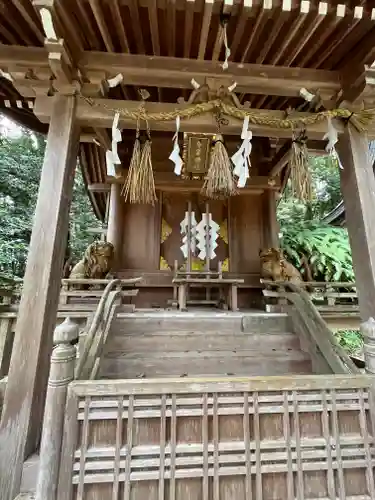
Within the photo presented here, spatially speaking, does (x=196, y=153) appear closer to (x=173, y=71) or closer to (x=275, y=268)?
(x=173, y=71)

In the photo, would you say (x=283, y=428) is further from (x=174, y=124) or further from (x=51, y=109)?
(x=51, y=109)

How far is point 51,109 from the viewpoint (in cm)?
273

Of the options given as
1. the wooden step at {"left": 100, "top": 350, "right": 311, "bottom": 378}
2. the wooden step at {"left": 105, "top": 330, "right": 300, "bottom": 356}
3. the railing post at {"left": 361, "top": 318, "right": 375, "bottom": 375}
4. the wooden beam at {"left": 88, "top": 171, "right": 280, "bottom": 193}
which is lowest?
the wooden step at {"left": 100, "top": 350, "right": 311, "bottom": 378}

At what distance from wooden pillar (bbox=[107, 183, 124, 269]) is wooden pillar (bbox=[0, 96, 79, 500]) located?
3310mm

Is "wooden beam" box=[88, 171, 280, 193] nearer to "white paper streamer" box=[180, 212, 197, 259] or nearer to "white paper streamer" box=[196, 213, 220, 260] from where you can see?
"white paper streamer" box=[180, 212, 197, 259]

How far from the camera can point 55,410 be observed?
1.77 metres

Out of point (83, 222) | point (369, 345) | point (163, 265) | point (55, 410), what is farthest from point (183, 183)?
point (83, 222)

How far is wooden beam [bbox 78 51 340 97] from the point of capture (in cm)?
286

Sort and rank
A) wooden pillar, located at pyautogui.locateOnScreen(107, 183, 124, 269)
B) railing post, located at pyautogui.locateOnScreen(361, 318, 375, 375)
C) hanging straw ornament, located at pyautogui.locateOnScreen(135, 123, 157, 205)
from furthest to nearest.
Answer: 1. wooden pillar, located at pyautogui.locateOnScreen(107, 183, 124, 269)
2. hanging straw ornament, located at pyautogui.locateOnScreen(135, 123, 157, 205)
3. railing post, located at pyautogui.locateOnScreen(361, 318, 375, 375)

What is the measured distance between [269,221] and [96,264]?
13.2 feet

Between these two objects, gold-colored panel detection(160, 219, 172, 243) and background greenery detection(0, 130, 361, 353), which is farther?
background greenery detection(0, 130, 361, 353)

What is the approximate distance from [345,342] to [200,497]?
9159mm

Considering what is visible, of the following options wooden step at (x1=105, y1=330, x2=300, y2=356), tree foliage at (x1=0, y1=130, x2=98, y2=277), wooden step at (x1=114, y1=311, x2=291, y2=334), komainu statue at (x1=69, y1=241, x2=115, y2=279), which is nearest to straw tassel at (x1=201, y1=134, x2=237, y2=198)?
wooden step at (x1=114, y1=311, x2=291, y2=334)

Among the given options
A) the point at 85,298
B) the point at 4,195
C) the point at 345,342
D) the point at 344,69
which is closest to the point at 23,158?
the point at 4,195
